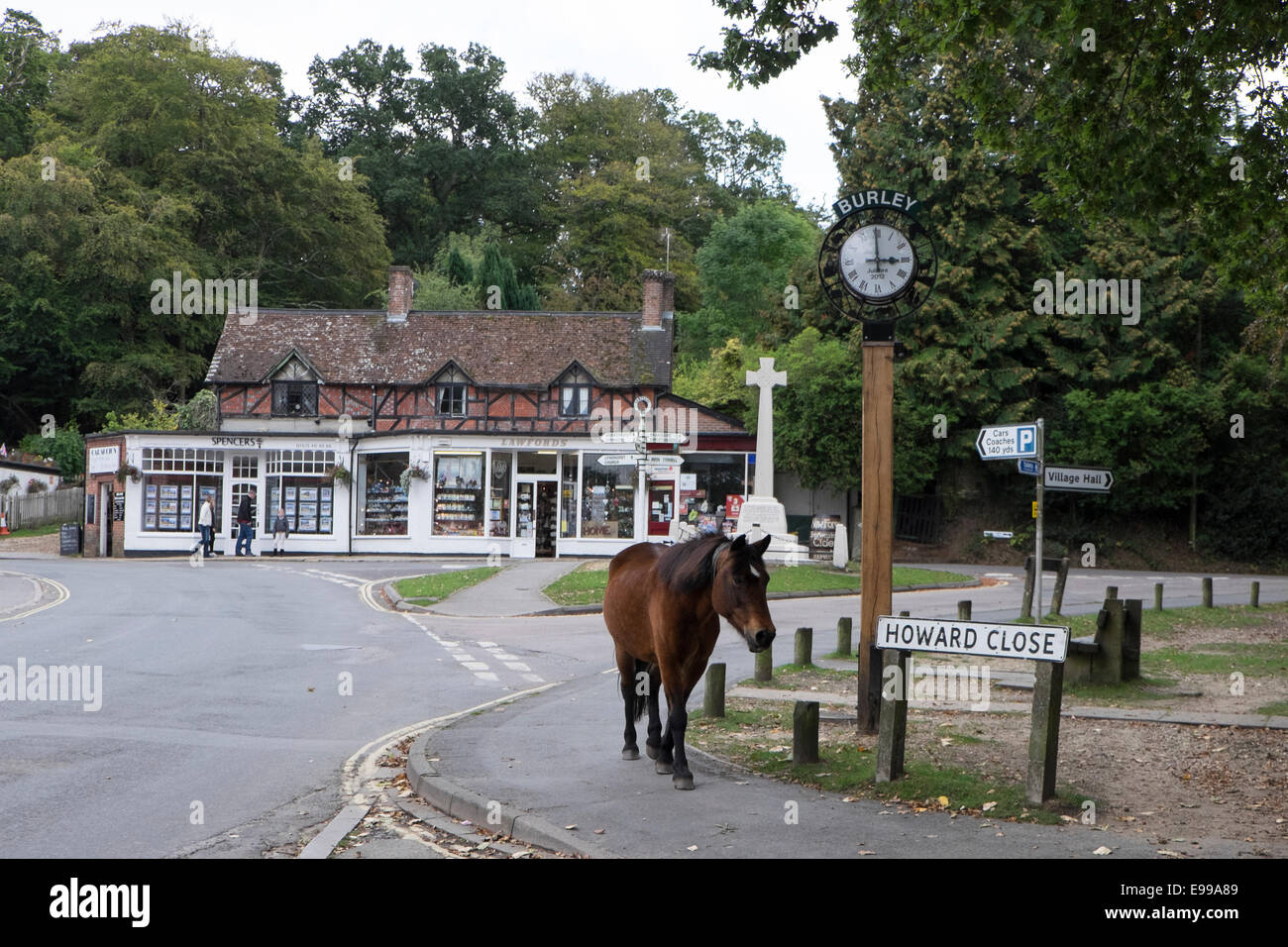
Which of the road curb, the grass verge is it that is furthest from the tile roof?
the road curb

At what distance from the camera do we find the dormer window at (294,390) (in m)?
45.1

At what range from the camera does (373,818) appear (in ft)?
25.0

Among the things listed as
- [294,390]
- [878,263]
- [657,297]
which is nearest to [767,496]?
[657,297]

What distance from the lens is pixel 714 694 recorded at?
36.3 feet

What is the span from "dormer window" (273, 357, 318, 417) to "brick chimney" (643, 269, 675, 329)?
1297cm

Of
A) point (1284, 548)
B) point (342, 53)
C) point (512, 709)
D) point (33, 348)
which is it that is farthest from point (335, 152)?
point (512, 709)

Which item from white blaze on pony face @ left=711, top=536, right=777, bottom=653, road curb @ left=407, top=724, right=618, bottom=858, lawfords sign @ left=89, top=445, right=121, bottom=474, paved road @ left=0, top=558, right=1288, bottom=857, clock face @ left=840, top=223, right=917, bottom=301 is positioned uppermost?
clock face @ left=840, top=223, right=917, bottom=301

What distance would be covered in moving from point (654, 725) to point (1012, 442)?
10.5 m

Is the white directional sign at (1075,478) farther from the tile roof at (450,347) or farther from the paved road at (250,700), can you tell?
the tile roof at (450,347)

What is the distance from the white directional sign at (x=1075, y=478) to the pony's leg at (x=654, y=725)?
10.6 metres

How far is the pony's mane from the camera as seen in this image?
7.88m

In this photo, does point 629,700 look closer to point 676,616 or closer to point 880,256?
point 676,616

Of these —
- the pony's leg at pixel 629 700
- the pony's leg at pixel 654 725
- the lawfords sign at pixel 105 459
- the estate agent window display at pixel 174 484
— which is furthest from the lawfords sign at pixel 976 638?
the lawfords sign at pixel 105 459

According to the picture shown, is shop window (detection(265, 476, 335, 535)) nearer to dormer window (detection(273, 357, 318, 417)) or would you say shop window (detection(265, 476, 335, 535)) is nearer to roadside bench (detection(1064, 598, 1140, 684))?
dormer window (detection(273, 357, 318, 417))
